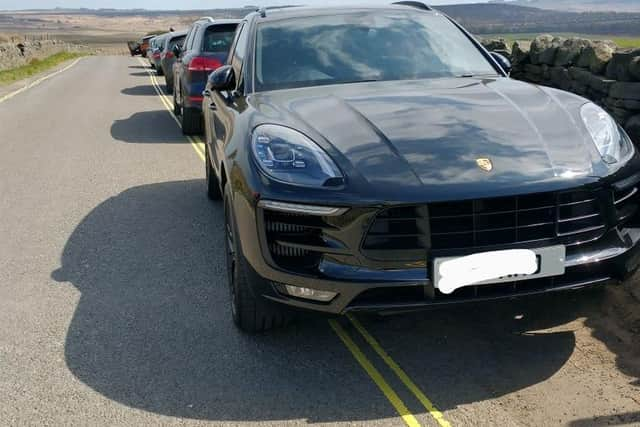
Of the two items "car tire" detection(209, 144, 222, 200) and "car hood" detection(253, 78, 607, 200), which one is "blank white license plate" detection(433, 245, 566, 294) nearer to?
"car hood" detection(253, 78, 607, 200)

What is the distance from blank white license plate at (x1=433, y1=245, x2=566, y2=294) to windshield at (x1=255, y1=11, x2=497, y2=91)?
75.3 inches

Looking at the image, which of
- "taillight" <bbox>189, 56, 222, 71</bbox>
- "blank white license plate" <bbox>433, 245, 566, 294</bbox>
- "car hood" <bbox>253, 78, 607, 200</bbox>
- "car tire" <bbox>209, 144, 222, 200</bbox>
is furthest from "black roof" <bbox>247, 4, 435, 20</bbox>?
"taillight" <bbox>189, 56, 222, 71</bbox>

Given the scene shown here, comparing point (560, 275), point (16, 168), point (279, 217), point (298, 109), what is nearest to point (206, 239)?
point (298, 109)

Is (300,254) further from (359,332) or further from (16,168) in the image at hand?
(16,168)

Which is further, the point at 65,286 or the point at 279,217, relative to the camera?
the point at 65,286

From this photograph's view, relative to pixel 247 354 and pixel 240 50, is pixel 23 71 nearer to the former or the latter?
pixel 240 50

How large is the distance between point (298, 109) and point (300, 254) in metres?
1.07

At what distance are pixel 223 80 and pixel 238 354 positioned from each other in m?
1.93

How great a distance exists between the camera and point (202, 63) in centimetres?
1093

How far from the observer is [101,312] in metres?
4.45

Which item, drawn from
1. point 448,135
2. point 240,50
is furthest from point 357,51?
point 448,135

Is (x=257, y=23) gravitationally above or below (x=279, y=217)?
above

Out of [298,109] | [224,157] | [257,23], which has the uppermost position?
[257,23]

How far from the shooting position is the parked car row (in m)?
3.18
